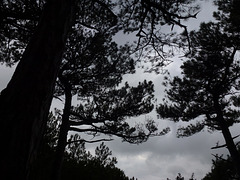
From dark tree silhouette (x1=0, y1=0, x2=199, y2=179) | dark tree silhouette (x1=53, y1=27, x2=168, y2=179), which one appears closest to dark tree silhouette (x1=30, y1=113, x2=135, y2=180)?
dark tree silhouette (x1=53, y1=27, x2=168, y2=179)

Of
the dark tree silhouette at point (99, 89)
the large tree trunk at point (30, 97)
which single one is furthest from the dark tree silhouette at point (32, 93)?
the dark tree silhouette at point (99, 89)

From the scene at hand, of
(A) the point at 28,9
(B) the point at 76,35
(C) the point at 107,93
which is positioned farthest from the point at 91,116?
(A) the point at 28,9

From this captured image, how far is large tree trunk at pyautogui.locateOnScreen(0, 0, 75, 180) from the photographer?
1.31 metres

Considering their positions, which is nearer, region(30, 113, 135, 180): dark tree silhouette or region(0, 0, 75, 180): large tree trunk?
region(0, 0, 75, 180): large tree trunk

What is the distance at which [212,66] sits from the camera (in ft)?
32.6

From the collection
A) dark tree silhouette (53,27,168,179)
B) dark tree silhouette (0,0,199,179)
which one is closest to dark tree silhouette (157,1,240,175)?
dark tree silhouette (53,27,168,179)

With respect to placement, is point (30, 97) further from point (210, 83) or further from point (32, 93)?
point (210, 83)

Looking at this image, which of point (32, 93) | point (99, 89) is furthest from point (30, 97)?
point (99, 89)

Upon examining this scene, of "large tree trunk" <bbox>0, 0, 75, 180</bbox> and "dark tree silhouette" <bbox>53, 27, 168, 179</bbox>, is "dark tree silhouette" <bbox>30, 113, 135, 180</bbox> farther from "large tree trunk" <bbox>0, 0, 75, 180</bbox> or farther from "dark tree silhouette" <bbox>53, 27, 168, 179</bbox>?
"large tree trunk" <bbox>0, 0, 75, 180</bbox>

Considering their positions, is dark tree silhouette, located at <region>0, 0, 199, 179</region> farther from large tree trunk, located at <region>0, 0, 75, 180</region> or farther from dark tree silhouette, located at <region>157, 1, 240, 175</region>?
dark tree silhouette, located at <region>157, 1, 240, 175</region>

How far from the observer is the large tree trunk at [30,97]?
1.31m

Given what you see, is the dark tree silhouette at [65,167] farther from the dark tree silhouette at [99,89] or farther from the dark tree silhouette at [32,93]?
the dark tree silhouette at [32,93]

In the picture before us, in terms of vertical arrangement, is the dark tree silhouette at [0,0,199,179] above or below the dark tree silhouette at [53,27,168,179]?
below

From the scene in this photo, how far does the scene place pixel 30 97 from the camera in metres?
1.51
